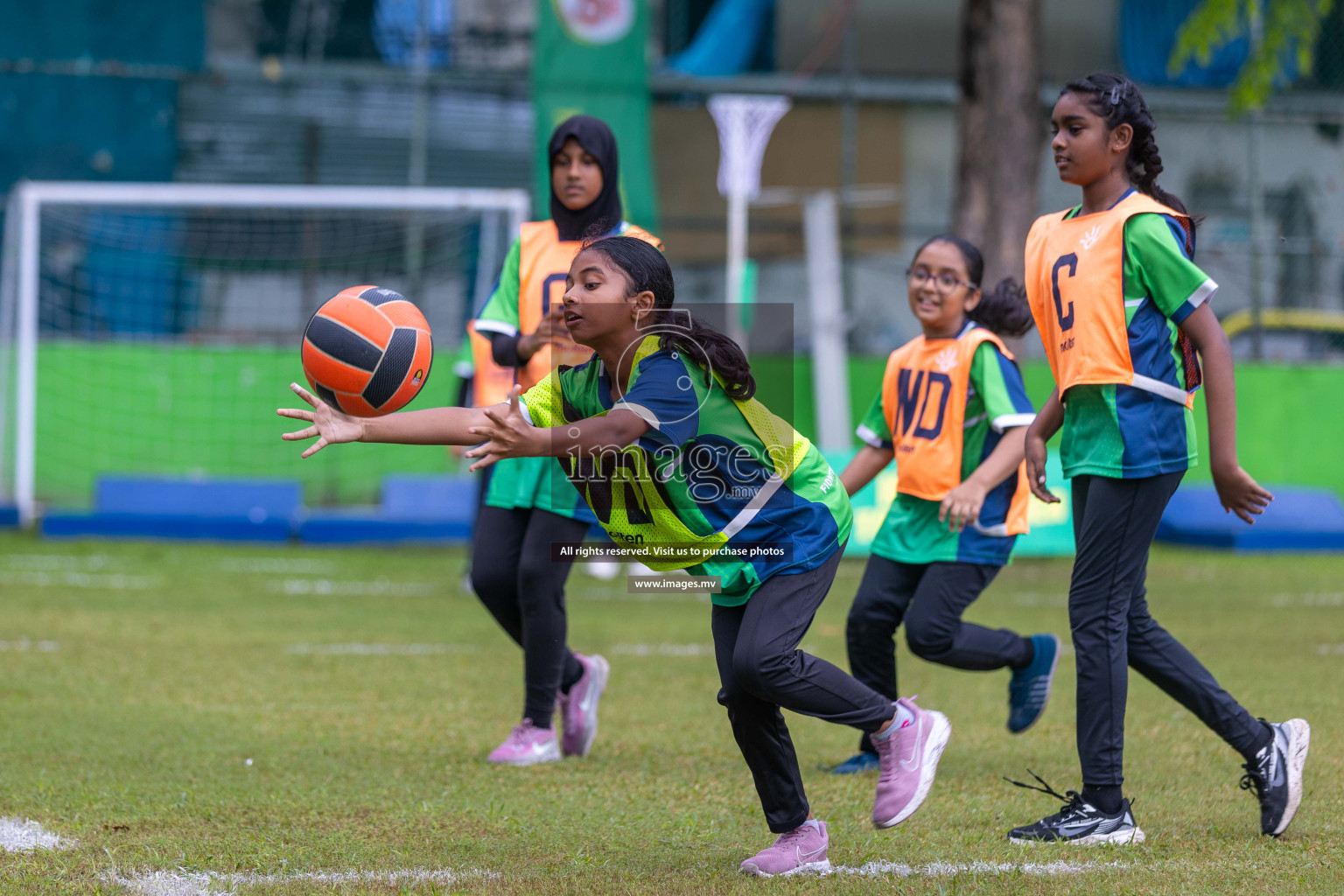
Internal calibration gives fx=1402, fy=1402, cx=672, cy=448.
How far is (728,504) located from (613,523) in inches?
12.1

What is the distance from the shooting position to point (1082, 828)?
3.63 meters

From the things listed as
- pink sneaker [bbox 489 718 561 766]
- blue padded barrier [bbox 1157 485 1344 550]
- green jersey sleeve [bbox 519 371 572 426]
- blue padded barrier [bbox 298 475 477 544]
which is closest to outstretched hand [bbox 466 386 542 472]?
green jersey sleeve [bbox 519 371 572 426]

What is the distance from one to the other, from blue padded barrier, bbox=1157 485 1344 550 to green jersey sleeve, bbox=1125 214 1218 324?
336 inches

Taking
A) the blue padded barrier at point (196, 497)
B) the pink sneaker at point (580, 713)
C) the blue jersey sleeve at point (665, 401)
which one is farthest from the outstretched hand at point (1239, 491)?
the blue padded barrier at point (196, 497)

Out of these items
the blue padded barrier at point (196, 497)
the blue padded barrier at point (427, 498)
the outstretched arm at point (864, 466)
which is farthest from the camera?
the blue padded barrier at point (427, 498)

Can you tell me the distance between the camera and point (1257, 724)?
383cm

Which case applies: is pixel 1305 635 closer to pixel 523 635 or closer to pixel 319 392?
pixel 523 635

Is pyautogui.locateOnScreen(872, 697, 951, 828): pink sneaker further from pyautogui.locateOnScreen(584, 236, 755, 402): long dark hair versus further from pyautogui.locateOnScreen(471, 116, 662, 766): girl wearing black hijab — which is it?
pyautogui.locateOnScreen(471, 116, 662, 766): girl wearing black hijab

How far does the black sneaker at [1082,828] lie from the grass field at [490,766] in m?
0.07

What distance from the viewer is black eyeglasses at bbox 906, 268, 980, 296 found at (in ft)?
15.7

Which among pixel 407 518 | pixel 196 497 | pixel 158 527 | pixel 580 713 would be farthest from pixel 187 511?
pixel 580 713

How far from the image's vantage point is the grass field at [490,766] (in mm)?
3357

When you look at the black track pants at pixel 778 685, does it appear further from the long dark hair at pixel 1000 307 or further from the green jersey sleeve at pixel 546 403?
the long dark hair at pixel 1000 307

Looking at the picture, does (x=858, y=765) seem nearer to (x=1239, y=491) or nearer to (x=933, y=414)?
(x=933, y=414)
